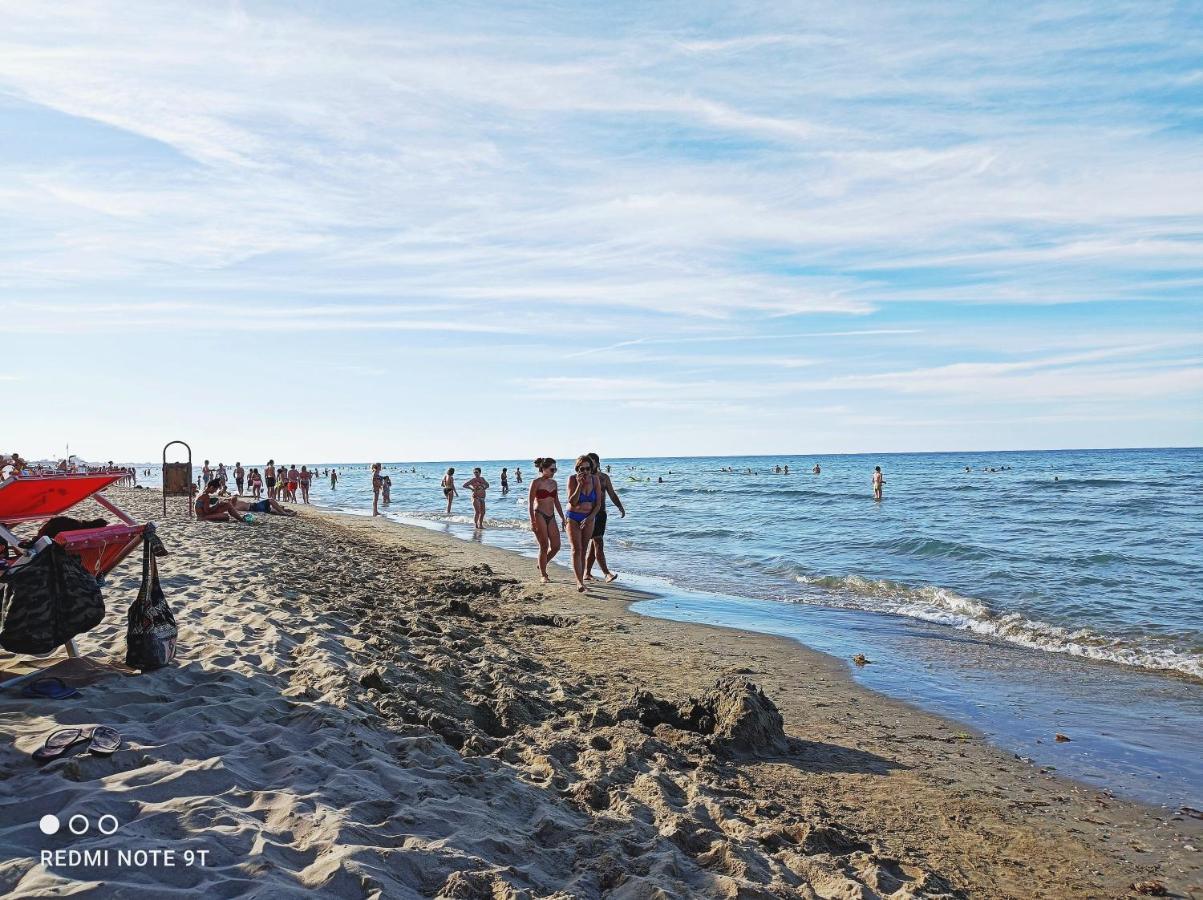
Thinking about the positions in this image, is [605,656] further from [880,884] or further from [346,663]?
[880,884]

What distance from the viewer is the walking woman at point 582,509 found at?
1116 cm

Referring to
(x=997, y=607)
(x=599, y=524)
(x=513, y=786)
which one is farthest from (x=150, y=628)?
(x=997, y=607)

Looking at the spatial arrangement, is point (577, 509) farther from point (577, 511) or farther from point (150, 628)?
point (150, 628)

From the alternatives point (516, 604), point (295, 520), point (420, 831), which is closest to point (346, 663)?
point (420, 831)

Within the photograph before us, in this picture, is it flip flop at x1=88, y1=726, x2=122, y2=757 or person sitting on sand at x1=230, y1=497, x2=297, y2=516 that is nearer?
flip flop at x1=88, y1=726, x2=122, y2=757

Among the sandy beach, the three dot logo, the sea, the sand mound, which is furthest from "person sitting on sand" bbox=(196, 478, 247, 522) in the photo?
the three dot logo

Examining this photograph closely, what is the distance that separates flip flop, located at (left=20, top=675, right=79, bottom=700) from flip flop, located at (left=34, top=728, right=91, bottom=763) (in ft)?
2.01

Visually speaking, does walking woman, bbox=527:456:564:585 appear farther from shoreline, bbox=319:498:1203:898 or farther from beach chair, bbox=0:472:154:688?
beach chair, bbox=0:472:154:688

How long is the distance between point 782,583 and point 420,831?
10694mm

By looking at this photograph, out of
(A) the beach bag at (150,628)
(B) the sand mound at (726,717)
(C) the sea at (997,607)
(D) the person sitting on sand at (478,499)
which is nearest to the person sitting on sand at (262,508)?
(C) the sea at (997,607)

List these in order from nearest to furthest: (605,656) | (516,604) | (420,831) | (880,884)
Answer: (420,831) < (880,884) < (605,656) < (516,604)

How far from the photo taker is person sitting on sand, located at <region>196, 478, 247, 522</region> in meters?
17.2

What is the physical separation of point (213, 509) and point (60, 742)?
1547 centimetres

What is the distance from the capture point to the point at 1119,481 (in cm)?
4491
